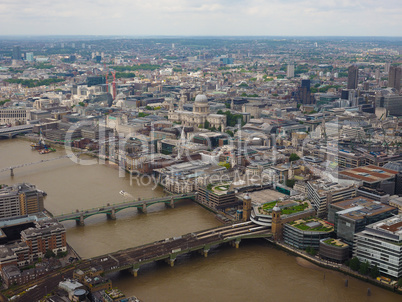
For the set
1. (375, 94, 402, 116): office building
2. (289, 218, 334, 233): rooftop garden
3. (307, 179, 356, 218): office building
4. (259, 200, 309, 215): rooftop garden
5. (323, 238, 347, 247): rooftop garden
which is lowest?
(323, 238, 347, 247): rooftop garden

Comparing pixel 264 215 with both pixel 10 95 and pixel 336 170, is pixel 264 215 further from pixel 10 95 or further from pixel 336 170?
pixel 10 95

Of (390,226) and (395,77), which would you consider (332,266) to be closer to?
(390,226)

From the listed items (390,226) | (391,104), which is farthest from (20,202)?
(391,104)

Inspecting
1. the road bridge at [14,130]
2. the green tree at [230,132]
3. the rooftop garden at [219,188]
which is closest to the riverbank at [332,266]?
the rooftop garden at [219,188]

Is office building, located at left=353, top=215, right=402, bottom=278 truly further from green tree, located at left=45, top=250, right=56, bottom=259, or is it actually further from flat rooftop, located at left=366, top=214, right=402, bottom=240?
green tree, located at left=45, top=250, right=56, bottom=259

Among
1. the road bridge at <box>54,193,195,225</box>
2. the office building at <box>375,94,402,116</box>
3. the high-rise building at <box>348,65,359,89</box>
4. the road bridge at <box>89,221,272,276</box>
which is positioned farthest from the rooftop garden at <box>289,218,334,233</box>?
the high-rise building at <box>348,65,359,89</box>

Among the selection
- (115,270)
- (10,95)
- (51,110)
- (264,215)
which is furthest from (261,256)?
(10,95)

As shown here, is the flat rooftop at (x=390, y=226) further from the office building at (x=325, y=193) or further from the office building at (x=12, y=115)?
the office building at (x=12, y=115)
